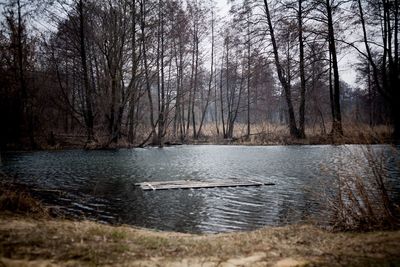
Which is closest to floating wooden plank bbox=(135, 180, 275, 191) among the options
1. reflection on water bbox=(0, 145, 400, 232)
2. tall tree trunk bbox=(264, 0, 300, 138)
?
reflection on water bbox=(0, 145, 400, 232)

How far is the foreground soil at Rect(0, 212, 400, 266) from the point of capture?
108 inches

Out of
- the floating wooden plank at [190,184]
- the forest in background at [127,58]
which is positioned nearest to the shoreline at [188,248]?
the floating wooden plank at [190,184]

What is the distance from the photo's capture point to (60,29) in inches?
910

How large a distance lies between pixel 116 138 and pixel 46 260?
20.3 metres

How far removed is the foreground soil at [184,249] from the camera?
2735 millimetres

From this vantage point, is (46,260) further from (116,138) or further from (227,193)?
(116,138)

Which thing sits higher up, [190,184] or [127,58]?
[127,58]

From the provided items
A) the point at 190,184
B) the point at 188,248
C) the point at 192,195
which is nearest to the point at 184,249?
the point at 188,248

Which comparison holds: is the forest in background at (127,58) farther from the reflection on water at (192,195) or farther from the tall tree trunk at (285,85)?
the reflection on water at (192,195)

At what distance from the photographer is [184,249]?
322 centimetres

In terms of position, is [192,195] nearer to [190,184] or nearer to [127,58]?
[190,184]

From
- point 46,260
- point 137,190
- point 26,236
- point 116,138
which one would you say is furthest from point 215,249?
point 116,138

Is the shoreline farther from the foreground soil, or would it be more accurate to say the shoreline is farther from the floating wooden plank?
the floating wooden plank

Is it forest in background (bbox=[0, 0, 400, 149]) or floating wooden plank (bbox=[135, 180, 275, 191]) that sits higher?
forest in background (bbox=[0, 0, 400, 149])
